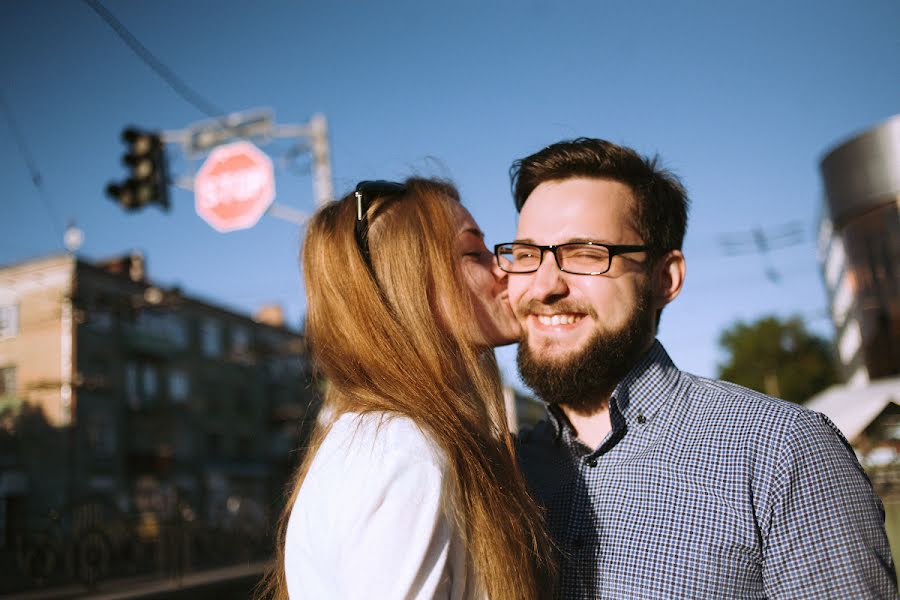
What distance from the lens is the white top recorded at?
1707mm

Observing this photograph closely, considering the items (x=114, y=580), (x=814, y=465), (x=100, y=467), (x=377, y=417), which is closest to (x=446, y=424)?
(x=377, y=417)

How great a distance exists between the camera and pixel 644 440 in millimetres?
2338

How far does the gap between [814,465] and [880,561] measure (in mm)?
249

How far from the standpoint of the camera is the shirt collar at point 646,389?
240 cm

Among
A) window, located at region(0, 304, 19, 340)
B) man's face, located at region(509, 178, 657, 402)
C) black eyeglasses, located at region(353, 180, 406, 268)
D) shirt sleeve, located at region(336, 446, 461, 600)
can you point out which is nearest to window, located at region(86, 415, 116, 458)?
window, located at region(0, 304, 19, 340)

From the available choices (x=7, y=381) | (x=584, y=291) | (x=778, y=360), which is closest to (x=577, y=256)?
(x=584, y=291)

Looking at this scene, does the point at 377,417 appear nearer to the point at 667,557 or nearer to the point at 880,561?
the point at 667,557

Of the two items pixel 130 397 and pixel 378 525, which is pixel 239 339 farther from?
pixel 378 525

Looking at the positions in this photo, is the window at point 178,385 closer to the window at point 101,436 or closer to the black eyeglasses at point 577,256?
the window at point 101,436

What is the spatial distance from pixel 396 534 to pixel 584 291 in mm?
1117

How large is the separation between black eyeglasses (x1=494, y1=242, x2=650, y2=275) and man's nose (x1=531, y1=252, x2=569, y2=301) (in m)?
0.01

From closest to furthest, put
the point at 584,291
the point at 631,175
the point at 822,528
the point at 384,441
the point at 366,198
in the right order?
the point at 384,441
the point at 822,528
the point at 366,198
the point at 584,291
the point at 631,175

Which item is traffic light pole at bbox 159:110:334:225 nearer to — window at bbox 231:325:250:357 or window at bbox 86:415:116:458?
window at bbox 86:415:116:458

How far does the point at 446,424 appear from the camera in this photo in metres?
1.96
